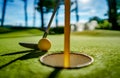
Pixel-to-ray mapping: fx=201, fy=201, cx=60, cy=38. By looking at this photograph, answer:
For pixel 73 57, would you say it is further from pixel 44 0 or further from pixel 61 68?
pixel 44 0

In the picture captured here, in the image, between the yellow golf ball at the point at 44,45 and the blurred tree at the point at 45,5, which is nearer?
the yellow golf ball at the point at 44,45

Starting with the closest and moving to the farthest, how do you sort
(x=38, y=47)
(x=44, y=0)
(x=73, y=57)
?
(x=73, y=57) < (x=38, y=47) < (x=44, y=0)

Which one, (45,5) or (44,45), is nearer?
(44,45)

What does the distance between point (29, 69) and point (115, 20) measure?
26.0m

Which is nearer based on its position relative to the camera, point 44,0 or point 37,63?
point 37,63

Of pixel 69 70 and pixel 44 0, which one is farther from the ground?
pixel 44 0

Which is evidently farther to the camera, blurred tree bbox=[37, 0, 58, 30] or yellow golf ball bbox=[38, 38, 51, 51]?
blurred tree bbox=[37, 0, 58, 30]

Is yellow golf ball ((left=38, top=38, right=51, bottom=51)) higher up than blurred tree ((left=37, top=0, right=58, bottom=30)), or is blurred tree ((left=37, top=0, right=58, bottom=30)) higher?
blurred tree ((left=37, top=0, right=58, bottom=30))

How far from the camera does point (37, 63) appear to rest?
405cm

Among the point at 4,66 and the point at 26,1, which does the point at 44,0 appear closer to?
the point at 26,1

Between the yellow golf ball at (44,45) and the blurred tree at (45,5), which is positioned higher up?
the blurred tree at (45,5)

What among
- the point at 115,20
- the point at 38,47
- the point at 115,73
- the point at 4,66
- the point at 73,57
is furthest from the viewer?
the point at 115,20

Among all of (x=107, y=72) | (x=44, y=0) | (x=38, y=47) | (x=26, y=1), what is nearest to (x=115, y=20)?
(x=44, y=0)

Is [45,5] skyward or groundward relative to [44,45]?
skyward
